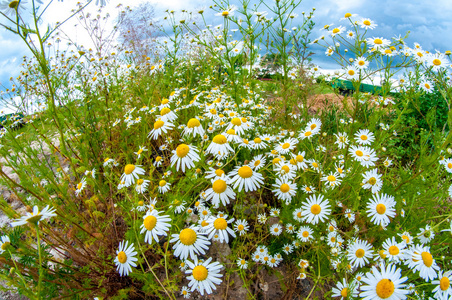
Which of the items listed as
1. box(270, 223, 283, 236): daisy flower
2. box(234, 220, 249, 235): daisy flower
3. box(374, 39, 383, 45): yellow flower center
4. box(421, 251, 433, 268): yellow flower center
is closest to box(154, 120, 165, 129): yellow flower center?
box(234, 220, 249, 235): daisy flower

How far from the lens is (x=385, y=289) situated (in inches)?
39.4

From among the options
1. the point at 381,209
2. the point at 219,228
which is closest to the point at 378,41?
the point at 381,209

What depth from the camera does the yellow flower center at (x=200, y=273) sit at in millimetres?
1062

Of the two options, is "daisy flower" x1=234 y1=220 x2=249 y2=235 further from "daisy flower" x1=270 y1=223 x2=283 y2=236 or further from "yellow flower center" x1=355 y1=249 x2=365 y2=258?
"yellow flower center" x1=355 y1=249 x2=365 y2=258

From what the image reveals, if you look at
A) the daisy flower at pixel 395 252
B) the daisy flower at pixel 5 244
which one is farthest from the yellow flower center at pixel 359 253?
Answer: the daisy flower at pixel 5 244

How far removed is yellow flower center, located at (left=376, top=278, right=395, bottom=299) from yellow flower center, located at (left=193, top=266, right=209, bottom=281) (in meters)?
0.73

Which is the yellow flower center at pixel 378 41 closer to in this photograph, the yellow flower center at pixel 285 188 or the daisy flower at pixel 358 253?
the yellow flower center at pixel 285 188

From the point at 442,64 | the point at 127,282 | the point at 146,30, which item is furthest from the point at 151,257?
the point at 146,30

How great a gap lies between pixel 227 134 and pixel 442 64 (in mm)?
1827

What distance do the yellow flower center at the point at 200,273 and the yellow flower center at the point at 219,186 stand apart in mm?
360

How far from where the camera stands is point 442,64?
Result: 6.23ft

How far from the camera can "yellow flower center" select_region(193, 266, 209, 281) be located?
3.49 ft

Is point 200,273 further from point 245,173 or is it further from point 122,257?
point 245,173

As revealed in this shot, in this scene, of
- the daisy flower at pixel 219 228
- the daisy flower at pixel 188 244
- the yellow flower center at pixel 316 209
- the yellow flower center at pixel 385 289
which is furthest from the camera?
the yellow flower center at pixel 316 209
